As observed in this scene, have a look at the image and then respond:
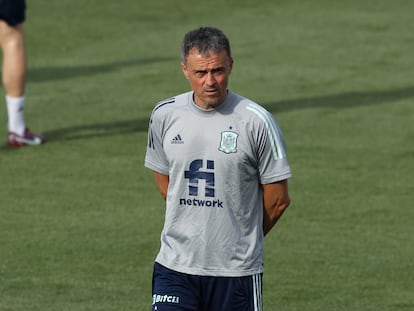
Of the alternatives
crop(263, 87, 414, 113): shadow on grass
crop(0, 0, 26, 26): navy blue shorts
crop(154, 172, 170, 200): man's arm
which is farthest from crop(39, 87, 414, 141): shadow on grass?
crop(154, 172, 170, 200): man's arm

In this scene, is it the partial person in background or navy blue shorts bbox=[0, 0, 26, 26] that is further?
the partial person in background

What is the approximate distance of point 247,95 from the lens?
51.4 feet

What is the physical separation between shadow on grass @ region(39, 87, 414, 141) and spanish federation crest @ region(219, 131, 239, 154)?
763 cm

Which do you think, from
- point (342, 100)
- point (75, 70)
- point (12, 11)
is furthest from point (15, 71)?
point (342, 100)

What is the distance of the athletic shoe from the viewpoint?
44.1 feet

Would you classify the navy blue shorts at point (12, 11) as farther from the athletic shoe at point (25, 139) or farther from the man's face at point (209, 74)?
the man's face at point (209, 74)

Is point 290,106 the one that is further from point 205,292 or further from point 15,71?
point 205,292

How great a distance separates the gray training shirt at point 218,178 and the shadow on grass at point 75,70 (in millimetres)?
10510

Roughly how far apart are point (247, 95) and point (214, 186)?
30.5 ft

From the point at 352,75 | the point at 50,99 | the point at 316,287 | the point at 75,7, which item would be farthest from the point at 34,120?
the point at 75,7

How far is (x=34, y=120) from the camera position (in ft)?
48.1

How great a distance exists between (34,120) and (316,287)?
6.18m

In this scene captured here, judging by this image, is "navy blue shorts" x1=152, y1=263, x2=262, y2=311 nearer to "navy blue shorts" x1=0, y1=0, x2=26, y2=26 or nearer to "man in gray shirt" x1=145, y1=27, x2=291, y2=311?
"man in gray shirt" x1=145, y1=27, x2=291, y2=311

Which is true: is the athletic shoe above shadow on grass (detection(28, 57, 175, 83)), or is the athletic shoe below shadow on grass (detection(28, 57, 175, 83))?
below
